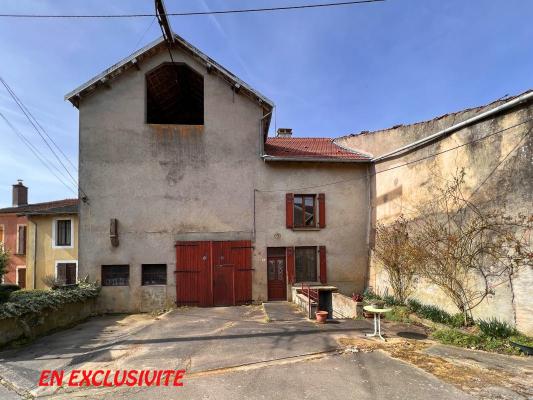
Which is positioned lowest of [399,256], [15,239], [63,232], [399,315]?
[399,315]

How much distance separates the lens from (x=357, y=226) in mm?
13766

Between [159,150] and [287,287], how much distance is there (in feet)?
22.0

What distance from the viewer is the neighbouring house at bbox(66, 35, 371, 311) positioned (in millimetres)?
12727

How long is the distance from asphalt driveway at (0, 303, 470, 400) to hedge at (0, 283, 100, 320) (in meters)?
0.82

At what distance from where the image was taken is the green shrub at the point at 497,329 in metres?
7.38

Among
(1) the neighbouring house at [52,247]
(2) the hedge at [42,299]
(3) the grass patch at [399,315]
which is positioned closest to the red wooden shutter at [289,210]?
(3) the grass patch at [399,315]

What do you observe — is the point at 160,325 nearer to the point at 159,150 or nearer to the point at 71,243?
the point at 159,150

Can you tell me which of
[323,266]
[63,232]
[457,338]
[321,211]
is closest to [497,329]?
[457,338]

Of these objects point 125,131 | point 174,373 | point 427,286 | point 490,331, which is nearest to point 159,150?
point 125,131

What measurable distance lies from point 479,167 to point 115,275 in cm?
1140

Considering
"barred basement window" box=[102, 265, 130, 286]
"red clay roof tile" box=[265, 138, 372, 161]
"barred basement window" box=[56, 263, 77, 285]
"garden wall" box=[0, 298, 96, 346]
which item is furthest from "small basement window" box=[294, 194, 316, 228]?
"barred basement window" box=[56, 263, 77, 285]

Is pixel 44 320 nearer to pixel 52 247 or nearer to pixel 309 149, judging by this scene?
pixel 52 247

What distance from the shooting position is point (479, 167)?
840 cm

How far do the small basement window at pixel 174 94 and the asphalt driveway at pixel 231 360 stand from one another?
28.0ft
